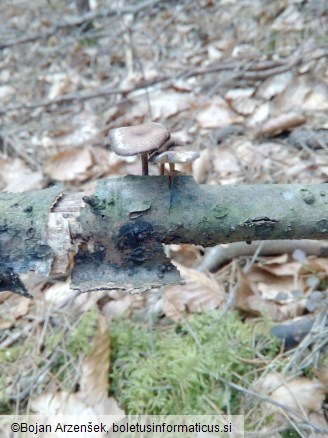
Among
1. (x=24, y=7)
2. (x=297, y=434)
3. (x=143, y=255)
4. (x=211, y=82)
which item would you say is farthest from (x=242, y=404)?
(x=24, y=7)

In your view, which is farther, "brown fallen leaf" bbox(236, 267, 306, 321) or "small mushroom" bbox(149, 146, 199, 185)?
"brown fallen leaf" bbox(236, 267, 306, 321)

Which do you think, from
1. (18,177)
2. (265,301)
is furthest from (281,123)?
(18,177)

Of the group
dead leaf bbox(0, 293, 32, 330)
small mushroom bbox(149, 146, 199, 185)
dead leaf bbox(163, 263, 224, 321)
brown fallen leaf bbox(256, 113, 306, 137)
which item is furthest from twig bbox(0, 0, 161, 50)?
small mushroom bbox(149, 146, 199, 185)

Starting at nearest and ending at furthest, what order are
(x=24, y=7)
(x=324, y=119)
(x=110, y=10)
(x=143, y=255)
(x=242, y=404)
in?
(x=143, y=255) < (x=242, y=404) < (x=324, y=119) < (x=110, y=10) < (x=24, y=7)

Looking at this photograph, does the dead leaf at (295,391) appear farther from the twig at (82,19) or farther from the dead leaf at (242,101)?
the twig at (82,19)

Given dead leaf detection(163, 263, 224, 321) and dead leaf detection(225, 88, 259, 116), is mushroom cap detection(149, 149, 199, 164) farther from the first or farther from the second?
dead leaf detection(225, 88, 259, 116)

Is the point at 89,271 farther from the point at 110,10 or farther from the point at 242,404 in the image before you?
the point at 110,10
